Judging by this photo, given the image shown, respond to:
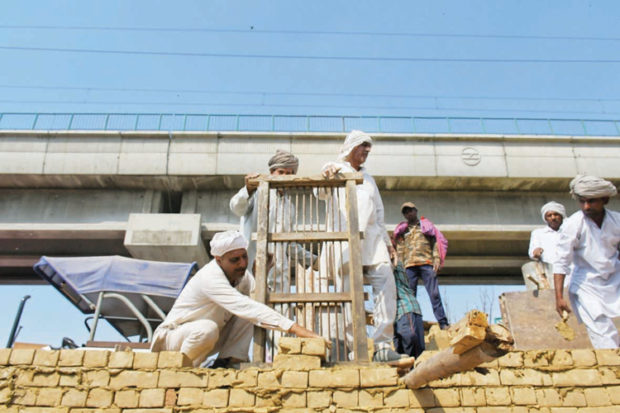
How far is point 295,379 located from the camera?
334cm

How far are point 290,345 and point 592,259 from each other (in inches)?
102

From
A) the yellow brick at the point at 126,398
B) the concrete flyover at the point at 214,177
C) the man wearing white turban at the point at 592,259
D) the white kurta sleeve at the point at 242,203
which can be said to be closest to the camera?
the yellow brick at the point at 126,398

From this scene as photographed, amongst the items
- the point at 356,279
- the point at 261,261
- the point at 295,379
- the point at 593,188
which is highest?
the point at 593,188

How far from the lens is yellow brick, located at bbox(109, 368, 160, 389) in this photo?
3.43 m

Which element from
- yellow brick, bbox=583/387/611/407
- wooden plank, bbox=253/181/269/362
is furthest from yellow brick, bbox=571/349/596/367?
wooden plank, bbox=253/181/269/362

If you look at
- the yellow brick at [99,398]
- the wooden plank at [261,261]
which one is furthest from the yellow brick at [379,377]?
the yellow brick at [99,398]

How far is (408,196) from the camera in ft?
40.5

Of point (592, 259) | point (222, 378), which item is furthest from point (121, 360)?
point (592, 259)

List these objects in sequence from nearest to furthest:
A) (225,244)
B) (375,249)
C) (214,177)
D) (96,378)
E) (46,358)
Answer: (96,378), (46,358), (225,244), (375,249), (214,177)

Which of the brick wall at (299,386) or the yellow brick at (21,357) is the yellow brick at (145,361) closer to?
the brick wall at (299,386)

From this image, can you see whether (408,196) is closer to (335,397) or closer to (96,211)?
(96,211)

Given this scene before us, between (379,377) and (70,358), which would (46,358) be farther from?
(379,377)

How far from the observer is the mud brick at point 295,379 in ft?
10.9

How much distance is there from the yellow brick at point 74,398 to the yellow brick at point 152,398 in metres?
0.42
